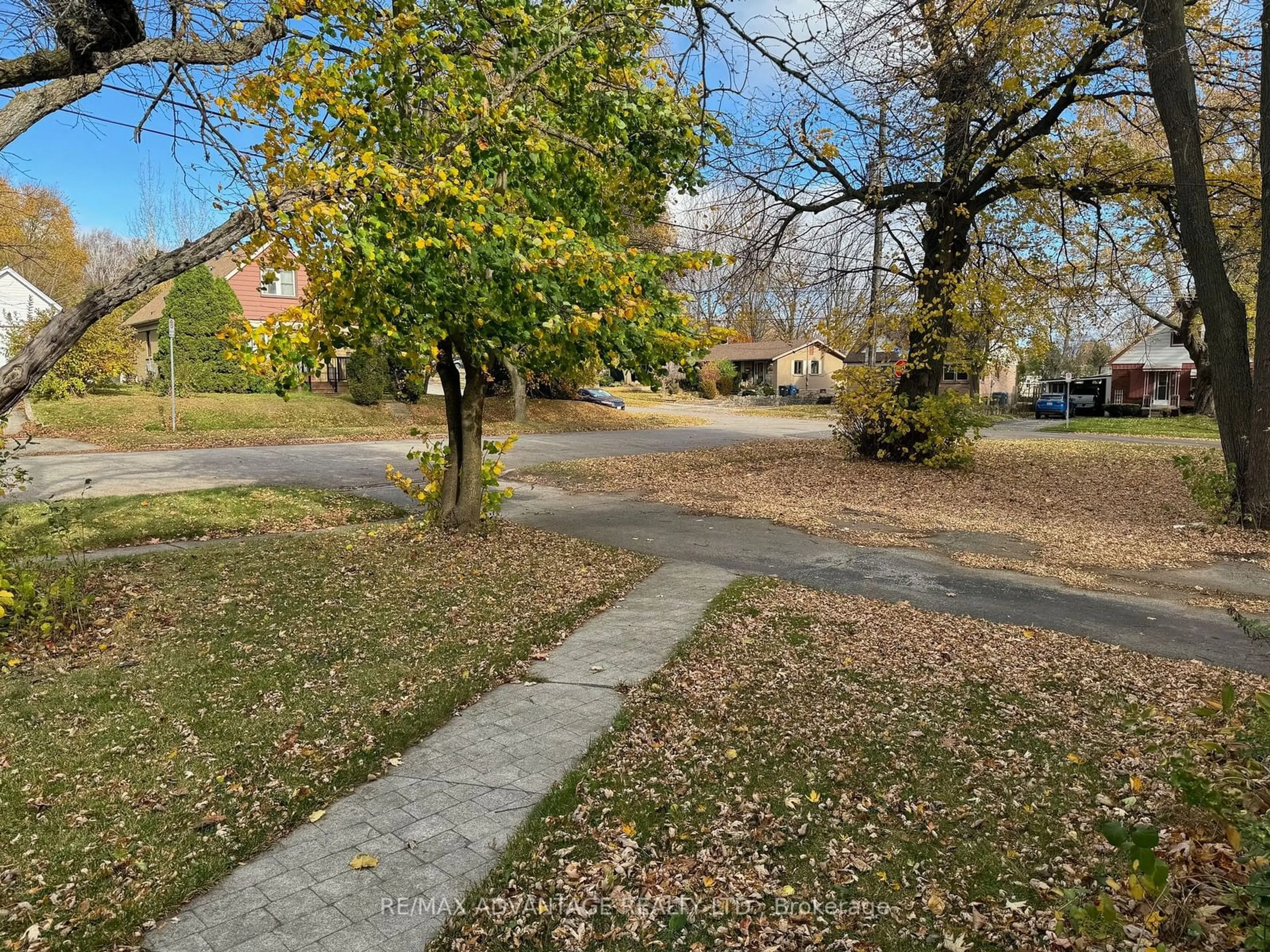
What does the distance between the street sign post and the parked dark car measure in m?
15.1

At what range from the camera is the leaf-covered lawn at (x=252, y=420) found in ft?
61.6

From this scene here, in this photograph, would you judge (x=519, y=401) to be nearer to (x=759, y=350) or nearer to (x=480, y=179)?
(x=480, y=179)

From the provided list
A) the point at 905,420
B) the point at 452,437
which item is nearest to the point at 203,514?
the point at 452,437

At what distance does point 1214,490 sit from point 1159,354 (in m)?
37.3

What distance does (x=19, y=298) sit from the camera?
2728 centimetres

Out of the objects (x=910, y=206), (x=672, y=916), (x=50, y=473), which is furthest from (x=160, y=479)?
(x=910, y=206)

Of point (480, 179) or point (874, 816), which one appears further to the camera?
point (480, 179)

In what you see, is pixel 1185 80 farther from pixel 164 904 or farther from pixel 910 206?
pixel 164 904

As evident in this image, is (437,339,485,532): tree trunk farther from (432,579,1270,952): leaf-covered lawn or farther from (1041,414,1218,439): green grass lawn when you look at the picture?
(1041,414,1218,439): green grass lawn

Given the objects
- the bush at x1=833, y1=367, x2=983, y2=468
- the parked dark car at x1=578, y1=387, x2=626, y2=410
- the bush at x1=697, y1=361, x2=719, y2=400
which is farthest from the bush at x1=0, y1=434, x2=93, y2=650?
the bush at x1=697, y1=361, x2=719, y2=400

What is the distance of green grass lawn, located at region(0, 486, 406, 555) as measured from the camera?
26.4 feet

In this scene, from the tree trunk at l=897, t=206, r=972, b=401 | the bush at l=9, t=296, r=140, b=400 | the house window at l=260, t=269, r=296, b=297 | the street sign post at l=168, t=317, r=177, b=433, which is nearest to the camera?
the tree trunk at l=897, t=206, r=972, b=401

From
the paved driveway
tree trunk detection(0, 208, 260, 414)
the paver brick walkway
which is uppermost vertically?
tree trunk detection(0, 208, 260, 414)

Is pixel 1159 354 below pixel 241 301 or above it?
below
